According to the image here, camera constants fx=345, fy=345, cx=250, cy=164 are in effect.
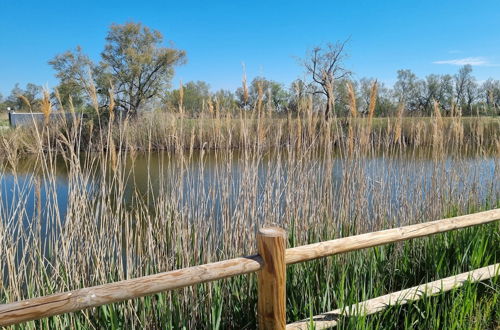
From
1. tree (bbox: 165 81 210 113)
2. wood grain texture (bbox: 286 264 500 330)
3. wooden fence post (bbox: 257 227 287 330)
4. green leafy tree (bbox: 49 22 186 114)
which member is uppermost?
green leafy tree (bbox: 49 22 186 114)

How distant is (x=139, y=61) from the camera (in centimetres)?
2423

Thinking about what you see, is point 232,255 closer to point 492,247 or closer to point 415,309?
point 415,309

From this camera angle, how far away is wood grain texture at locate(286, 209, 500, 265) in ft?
5.25

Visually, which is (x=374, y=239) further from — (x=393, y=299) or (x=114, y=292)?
(x=114, y=292)

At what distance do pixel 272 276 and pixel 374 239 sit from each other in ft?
2.24

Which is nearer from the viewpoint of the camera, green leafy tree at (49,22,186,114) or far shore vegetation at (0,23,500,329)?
far shore vegetation at (0,23,500,329)

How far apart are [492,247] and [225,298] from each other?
2.24 meters

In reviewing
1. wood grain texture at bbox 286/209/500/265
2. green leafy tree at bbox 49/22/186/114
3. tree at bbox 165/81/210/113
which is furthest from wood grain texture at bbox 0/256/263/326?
green leafy tree at bbox 49/22/186/114

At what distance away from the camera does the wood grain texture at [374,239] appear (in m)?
1.60

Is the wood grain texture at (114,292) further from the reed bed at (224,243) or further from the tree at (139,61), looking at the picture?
the tree at (139,61)

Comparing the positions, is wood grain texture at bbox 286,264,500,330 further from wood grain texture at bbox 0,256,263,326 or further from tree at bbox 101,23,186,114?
tree at bbox 101,23,186,114

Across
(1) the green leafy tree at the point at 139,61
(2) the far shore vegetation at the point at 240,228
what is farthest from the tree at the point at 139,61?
(2) the far shore vegetation at the point at 240,228

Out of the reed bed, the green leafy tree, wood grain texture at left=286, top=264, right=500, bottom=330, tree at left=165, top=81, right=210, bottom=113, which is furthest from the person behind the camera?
the green leafy tree

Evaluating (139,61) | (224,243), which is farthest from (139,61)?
(224,243)
